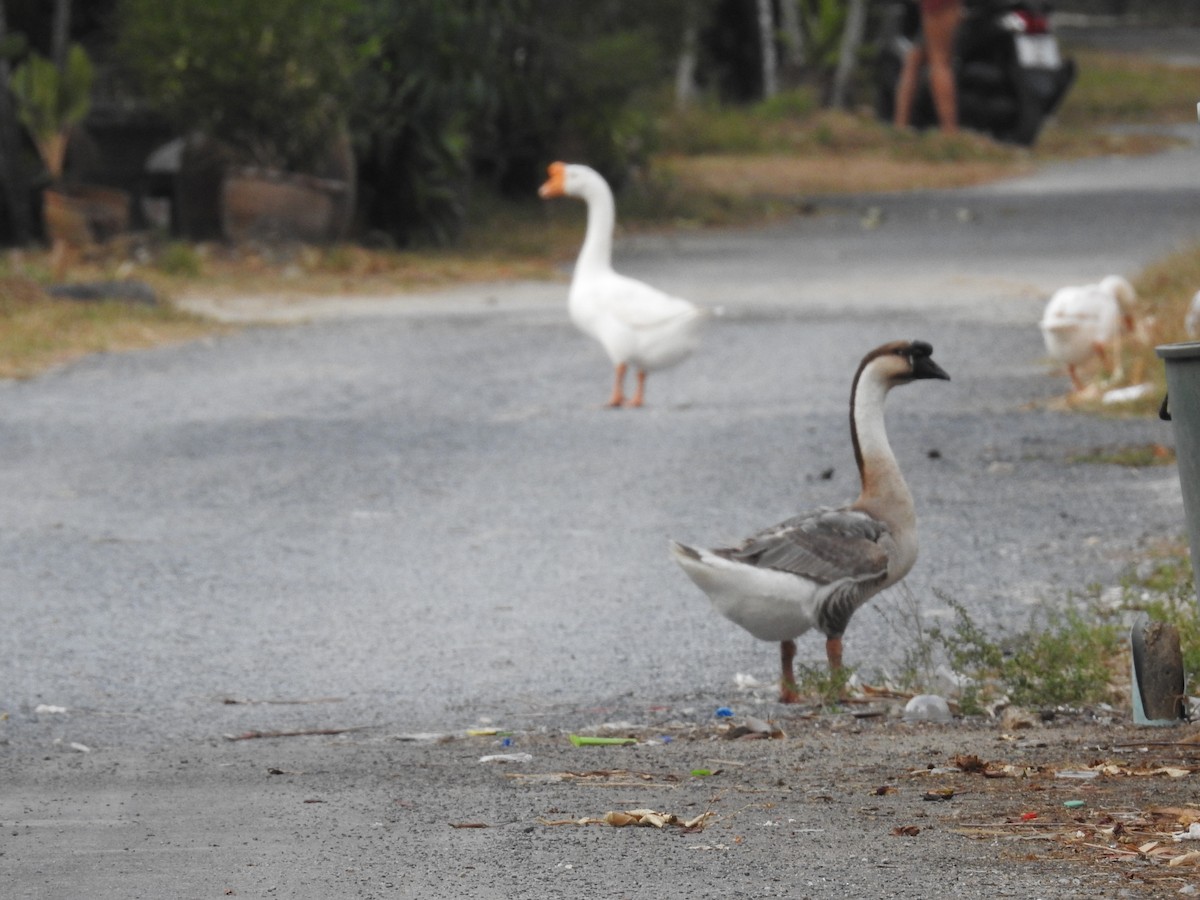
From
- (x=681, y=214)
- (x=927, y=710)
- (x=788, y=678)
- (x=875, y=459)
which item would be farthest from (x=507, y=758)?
(x=681, y=214)

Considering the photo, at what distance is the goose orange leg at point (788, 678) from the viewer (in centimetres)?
550

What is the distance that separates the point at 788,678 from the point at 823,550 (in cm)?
40

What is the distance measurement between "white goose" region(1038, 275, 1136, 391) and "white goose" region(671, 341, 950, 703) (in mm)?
4686

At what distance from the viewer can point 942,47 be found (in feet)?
106

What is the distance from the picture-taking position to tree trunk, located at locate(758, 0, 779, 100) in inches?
1478

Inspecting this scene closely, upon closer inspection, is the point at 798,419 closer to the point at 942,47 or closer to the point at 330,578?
the point at 330,578

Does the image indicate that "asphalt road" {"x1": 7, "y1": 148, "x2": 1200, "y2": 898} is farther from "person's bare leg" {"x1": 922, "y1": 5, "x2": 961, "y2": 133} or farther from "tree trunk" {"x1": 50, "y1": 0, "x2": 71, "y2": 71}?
"person's bare leg" {"x1": 922, "y1": 5, "x2": 961, "y2": 133}

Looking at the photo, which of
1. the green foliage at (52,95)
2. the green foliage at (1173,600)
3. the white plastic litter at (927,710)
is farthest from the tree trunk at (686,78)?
the white plastic litter at (927,710)

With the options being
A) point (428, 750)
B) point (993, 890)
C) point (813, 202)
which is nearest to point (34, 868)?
point (428, 750)

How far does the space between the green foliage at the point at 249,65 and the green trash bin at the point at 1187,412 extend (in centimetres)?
1464

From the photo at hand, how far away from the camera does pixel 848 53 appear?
35.8 m

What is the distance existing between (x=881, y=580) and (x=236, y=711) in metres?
1.80

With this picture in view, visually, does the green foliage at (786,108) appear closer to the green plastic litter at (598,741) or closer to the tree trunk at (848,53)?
the tree trunk at (848,53)

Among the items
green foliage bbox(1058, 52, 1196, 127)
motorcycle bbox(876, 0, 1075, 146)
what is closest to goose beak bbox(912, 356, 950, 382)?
motorcycle bbox(876, 0, 1075, 146)
